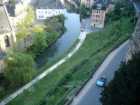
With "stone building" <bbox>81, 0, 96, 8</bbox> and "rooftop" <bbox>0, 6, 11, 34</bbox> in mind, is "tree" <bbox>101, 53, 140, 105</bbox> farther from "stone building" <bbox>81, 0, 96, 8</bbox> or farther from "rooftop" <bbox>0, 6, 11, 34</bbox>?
"stone building" <bbox>81, 0, 96, 8</bbox>

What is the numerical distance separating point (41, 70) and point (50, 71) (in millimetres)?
1443

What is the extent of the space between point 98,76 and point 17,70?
28.3 ft

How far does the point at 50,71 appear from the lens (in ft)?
102

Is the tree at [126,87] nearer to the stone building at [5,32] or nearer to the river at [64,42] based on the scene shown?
the river at [64,42]

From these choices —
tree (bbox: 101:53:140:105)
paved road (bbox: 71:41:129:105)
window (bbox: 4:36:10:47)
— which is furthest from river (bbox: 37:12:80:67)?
tree (bbox: 101:53:140:105)

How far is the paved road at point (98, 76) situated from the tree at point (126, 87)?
18.4 ft

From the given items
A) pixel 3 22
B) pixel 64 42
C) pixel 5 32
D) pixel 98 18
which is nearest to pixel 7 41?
pixel 5 32

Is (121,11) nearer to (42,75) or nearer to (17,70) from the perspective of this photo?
(42,75)

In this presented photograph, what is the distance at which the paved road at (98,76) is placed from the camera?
19.6 meters

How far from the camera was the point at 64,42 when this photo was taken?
4281 cm

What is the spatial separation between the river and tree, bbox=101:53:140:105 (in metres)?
21.5

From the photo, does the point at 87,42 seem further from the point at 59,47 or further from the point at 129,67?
the point at 129,67

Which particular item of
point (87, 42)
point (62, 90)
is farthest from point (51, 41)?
point (62, 90)

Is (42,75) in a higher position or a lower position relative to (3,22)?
lower
